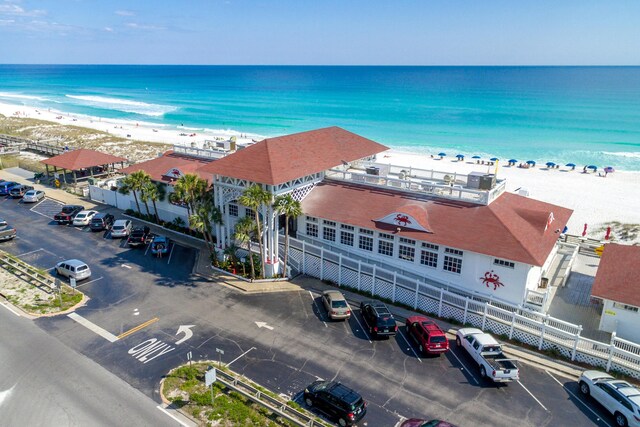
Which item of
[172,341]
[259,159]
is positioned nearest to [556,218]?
[259,159]

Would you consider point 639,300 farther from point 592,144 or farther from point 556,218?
point 592,144

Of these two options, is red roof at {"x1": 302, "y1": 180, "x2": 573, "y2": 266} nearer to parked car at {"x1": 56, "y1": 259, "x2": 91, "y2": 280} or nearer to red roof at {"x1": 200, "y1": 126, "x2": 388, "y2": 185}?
red roof at {"x1": 200, "y1": 126, "x2": 388, "y2": 185}

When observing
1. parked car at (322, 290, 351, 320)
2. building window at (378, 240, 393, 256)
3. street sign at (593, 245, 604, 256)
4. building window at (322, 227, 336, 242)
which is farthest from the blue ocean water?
parked car at (322, 290, 351, 320)

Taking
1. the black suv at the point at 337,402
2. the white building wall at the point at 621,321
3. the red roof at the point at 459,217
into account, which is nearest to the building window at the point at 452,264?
the red roof at the point at 459,217

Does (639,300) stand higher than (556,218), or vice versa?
(556,218)

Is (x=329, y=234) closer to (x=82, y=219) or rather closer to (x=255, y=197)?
(x=255, y=197)

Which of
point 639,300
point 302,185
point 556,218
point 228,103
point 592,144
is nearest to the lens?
point 639,300
